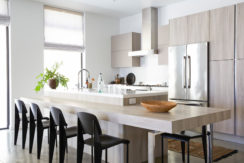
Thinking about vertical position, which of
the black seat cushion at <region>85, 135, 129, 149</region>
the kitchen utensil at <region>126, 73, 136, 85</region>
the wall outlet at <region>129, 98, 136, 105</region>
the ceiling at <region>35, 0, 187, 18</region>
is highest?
the ceiling at <region>35, 0, 187, 18</region>

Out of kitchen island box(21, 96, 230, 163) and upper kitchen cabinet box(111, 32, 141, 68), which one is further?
upper kitchen cabinet box(111, 32, 141, 68)

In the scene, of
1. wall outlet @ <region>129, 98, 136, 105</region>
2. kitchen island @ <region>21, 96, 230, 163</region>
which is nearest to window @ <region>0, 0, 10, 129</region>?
kitchen island @ <region>21, 96, 230, 163</region>

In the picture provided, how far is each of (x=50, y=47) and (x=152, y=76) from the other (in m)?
2.83

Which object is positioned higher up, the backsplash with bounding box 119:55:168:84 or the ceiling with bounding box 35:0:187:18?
the ceiling with bounding box 35:0:187:18

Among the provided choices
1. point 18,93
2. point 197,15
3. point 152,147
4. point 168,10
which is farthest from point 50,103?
point 168,10

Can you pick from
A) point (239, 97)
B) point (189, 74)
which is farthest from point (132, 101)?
point (239, 97)

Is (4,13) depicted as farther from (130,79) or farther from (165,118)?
(165,118)

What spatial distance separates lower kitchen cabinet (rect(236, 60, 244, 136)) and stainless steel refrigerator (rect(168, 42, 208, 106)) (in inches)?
21.5

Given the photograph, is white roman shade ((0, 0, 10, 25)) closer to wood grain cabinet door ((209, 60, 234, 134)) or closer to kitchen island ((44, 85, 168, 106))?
kitchen island ((44, 85, 168, 106))

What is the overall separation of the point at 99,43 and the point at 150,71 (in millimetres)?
1797

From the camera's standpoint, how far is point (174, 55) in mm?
4984

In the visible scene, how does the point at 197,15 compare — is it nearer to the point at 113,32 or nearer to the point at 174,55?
the point at 174,55

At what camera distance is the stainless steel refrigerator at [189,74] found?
451cm

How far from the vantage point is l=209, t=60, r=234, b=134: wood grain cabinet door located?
4.20 metres
